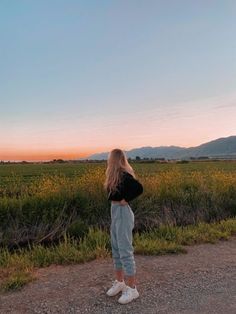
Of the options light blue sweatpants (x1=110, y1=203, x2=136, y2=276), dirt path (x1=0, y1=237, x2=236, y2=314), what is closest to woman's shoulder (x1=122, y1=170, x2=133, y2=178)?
light blue sweatpants (x1=110, y1=203, x2=136, y2=276)

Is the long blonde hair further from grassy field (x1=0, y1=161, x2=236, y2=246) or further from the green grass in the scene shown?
grassy field (x1=0, y1=161, x2=236, y2=246)

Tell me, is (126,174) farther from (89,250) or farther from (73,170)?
(73,170)

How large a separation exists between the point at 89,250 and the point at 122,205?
2.62 metres

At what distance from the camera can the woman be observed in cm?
529

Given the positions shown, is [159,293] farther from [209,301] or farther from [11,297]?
[11,297]

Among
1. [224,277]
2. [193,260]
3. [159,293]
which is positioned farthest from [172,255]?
[159,293]

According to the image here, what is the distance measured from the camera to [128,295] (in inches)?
206

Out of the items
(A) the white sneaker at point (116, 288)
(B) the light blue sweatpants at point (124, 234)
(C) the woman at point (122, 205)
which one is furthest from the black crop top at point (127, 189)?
(A) the white sneaker at point (116, 288)

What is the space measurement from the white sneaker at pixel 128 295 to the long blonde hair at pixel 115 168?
49.6 inches

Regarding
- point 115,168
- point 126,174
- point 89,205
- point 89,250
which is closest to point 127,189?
point 126,174

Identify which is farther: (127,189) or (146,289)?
(146,289)

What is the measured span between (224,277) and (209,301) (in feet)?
3.95

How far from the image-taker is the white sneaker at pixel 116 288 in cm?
542

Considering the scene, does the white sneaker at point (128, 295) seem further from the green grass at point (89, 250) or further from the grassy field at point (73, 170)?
the grassy field at point (73, 170)
